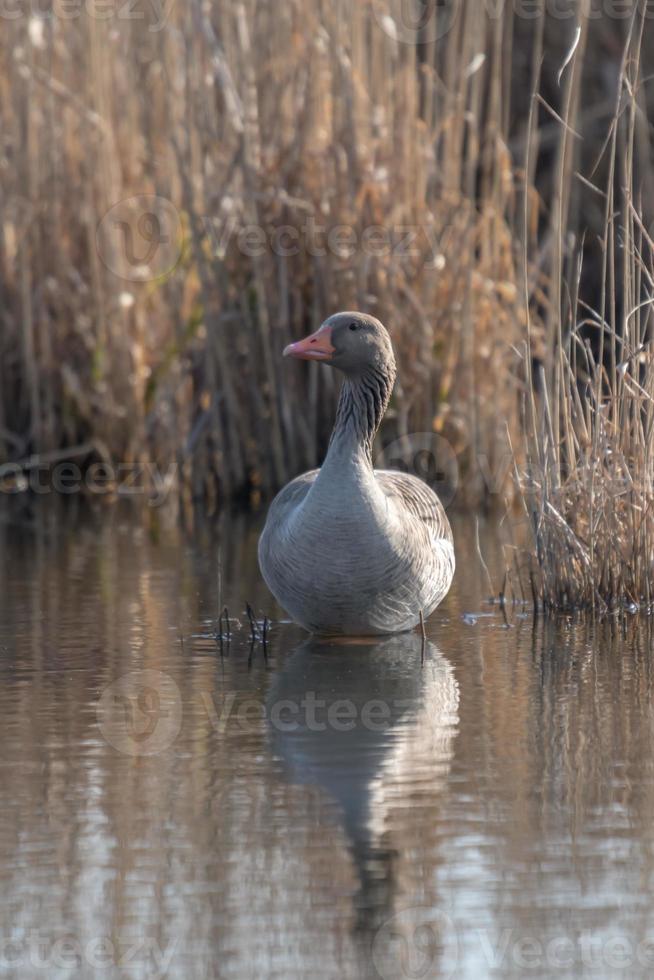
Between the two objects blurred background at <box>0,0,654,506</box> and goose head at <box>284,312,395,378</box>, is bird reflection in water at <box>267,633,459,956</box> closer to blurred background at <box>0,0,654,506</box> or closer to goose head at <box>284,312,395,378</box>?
goose head at <box>284,312,395,378</box>

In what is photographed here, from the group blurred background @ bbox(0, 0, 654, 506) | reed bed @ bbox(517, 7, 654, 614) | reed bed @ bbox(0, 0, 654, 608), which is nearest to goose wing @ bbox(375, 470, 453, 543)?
reed bed @ bbox(517, 7, 654, 614)

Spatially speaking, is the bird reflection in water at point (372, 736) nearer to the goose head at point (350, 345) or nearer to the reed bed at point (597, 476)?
the reed bed at point (597, 476)

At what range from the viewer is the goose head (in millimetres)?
7016

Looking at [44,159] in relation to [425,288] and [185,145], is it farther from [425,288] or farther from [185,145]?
[425,288]

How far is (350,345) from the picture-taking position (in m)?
7.08

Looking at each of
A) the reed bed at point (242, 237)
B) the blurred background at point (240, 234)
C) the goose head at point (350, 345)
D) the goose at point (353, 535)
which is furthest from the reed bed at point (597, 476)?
the blurred background at point (240, 234)

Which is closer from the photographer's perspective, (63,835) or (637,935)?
(637,935)

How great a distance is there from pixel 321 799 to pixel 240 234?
612 centimetres

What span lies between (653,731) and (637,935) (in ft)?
5.57

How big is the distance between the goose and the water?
167mm

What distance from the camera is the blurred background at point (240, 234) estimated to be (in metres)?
9.95

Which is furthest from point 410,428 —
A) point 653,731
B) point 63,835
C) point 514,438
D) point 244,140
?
point 63,835

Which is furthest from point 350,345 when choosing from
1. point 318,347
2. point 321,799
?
point 321,799

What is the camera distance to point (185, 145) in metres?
10.4
